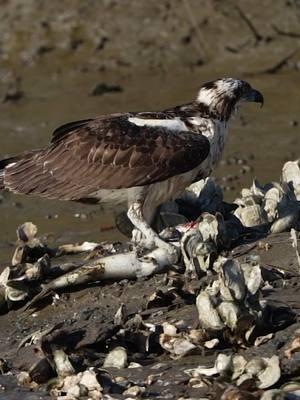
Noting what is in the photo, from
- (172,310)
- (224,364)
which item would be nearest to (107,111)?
(172,310)

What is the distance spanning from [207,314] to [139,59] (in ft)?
31.3

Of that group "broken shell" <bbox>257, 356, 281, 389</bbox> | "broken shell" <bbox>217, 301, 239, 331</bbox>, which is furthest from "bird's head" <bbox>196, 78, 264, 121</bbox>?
"broken shell" <bbox>257, 356, 281, 389</bbox>

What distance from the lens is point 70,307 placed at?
7586mm

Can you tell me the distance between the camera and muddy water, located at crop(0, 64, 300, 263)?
1093cm

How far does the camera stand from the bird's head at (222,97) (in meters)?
8.35

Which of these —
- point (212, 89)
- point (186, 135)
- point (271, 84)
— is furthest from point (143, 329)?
point (271, 84)

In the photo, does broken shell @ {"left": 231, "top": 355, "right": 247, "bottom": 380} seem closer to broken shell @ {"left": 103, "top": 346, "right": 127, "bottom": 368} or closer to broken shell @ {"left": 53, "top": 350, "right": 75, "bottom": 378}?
broken shell @ {"left": 103, "top": 346, "right": 127, "bottom": 368}

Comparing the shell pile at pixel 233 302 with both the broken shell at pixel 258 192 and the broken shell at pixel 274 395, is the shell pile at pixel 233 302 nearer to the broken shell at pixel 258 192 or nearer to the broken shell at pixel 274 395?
the broken shell at pixel 274 395

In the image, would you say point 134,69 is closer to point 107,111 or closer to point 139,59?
point 139,59

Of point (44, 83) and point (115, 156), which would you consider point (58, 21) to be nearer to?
point (44, 83)

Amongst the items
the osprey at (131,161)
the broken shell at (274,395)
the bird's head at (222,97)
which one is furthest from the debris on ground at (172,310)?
the bird's head at (222,97)

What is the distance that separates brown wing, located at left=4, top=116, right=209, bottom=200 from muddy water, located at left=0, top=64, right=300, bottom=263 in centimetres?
182

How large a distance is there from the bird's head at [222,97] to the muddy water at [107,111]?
1854 millimetres

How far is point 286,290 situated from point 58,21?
33.1 feet
